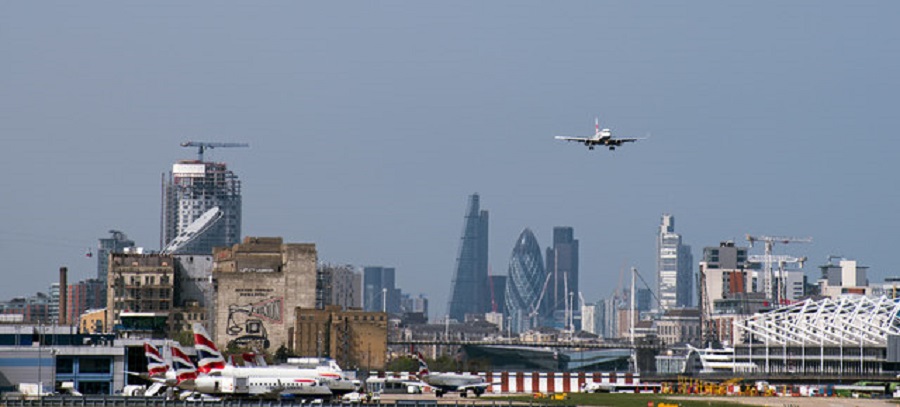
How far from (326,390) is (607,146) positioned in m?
42.0

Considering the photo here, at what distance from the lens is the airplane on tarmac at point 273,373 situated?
17662 centimetres

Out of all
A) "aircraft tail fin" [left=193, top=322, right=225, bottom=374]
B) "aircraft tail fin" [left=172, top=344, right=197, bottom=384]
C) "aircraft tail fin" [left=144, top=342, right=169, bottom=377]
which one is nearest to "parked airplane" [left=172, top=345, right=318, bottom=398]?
"aircraft tail fin" [left=172, top=344, right=197, bottom=384]

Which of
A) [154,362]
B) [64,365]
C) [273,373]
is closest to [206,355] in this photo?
[273,373]

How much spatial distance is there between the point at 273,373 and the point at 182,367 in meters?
9.54

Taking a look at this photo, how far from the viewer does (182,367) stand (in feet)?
581

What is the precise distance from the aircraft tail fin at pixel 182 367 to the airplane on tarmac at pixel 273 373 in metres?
1.80

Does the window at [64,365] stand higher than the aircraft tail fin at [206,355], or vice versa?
the aircraft tail fin at [206,355]

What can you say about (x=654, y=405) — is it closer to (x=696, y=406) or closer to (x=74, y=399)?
(x=696, y=406)

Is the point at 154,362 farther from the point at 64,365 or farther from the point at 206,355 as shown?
the point at 64,365

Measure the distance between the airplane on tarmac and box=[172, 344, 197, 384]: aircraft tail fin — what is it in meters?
1.80

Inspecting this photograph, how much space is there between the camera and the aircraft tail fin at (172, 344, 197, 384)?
17488cm

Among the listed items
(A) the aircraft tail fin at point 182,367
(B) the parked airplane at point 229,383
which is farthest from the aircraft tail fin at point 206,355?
(A) the aircraft tail fin at point 182,367

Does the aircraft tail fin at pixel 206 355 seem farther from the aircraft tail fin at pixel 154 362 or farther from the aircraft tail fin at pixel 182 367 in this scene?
the aircraft tail fin at pixel 154 362

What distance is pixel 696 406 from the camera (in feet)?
557
